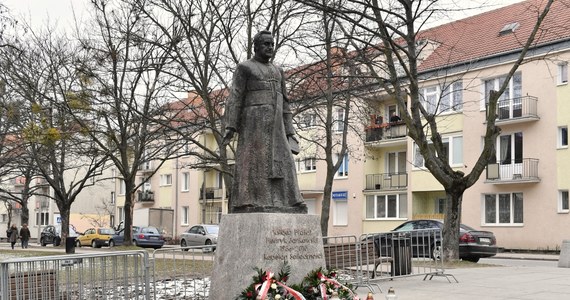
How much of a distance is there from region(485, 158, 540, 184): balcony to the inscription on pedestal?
93.3ft

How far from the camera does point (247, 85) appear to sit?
1008 centimetres

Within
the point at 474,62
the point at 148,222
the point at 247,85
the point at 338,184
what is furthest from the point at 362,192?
the point at 247,85

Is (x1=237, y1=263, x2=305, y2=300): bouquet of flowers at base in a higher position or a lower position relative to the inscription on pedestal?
lower

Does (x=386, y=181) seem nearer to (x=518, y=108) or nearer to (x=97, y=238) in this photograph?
(x=518, y=108)

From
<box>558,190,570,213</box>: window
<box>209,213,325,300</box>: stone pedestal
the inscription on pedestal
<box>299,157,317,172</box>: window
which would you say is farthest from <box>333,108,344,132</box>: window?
<box>209,213,325,300</box>: stone pedestal

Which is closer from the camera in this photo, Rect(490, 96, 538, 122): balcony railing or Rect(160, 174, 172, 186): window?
Rect(490, 96, 538, 122): balcony railing

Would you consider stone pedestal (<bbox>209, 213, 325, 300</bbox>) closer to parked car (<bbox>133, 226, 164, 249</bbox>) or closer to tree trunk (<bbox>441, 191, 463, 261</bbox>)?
tree trunk (<bbox>441, 191, 463, 261</bbox>)

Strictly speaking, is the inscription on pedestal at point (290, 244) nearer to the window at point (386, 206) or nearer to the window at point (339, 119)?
the window at point (339, 119)

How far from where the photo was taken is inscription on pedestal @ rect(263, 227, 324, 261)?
9.17 metres

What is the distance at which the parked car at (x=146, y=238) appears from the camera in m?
43.5

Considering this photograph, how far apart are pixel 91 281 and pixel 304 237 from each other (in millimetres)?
2878

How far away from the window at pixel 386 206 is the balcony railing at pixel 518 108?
28.3 ft

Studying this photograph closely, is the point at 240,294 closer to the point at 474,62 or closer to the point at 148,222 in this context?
the point at 474,62

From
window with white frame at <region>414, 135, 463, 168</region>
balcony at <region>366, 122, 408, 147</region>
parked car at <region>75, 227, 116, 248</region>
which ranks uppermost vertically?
balcony at <region>366, 122, 408, 147</region>
